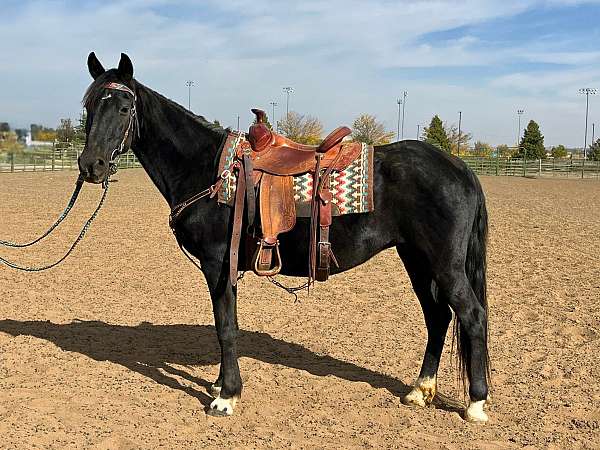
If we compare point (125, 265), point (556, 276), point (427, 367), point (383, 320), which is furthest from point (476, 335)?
point (125, 265)

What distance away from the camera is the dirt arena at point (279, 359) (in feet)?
12.9

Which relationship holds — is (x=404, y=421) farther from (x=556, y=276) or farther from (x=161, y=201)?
(x=161, y=201)

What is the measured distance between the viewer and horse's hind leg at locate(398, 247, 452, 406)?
4.50 meters

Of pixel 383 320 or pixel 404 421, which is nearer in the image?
pixel 404 421

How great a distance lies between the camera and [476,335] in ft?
13.6

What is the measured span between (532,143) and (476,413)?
61.6 meters

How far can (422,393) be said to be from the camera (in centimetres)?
446

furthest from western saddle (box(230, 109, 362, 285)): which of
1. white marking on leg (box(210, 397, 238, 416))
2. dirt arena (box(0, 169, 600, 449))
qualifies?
dirt arena (box(0, 169, 600, 449))

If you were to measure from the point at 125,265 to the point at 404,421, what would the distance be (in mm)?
5951

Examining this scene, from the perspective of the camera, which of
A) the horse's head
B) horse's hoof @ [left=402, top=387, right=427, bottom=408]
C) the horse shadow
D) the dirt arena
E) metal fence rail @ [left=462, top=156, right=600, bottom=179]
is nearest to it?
the dirt arena

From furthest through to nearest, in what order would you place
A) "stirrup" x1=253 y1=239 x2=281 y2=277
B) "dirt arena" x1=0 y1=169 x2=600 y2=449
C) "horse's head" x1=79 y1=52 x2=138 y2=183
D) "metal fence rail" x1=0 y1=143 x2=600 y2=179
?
"metal fence rail" x1=0 y1=143 x2=600 y2=179, "stirrup" x1=253 y1=239 x2=281 y2=277, "horse's head" x1=79 y1=52 x2=138 y2=183, "dirt arena" x1=0 y1=169 x2=600 y2=449

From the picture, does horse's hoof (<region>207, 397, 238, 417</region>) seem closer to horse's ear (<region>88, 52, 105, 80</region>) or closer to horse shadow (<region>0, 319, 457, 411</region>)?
horse shadow (<region>0, 319, 457, 411</region>)

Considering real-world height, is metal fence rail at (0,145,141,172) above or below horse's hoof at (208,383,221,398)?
above

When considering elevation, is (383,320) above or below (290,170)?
below
